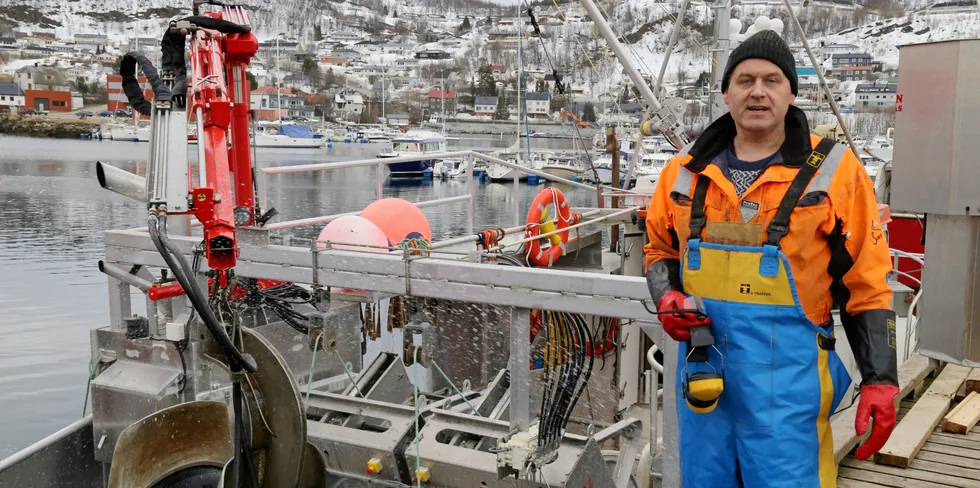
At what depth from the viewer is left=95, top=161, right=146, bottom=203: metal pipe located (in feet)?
11.2

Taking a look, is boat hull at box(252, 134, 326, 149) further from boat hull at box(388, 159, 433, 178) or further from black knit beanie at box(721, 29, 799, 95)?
black knit beanie at box(721, 29, 799, 95)

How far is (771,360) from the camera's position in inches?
95.3

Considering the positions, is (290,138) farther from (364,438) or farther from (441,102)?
(364,438)

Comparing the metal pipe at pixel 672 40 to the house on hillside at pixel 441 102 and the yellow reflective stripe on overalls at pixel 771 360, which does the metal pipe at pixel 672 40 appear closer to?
the yellow reflective stripe on overalls at pixel 771 360

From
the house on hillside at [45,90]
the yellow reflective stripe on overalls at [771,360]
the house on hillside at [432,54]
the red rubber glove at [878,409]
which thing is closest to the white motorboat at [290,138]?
the house on hillside at [45,90]

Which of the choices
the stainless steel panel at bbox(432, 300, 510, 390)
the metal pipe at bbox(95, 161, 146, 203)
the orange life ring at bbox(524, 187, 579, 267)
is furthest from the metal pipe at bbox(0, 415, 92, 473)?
the orange life ring at bbox(524, 187, 579, 267)

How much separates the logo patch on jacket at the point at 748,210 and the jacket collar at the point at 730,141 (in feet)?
0.49

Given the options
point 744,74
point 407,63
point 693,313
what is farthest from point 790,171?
point 407,63

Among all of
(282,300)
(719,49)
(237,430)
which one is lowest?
(237,430)

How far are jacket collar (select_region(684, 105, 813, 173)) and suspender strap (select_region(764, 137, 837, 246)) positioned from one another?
3 centimetres

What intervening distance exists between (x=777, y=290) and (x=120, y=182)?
2488 millimetres

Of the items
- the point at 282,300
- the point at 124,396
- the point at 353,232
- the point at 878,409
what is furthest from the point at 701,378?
the point at 353,232

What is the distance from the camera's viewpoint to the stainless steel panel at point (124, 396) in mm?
3994

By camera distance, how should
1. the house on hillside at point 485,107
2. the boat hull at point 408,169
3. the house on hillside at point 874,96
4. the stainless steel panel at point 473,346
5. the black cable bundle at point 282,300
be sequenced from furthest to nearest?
1. the house on hillside at point 485,107
2. the house on hillside at point 874,96
3. the boat hull at point 408,169
4. the stainless steel panel at point 473,346
5. the black cable bundle at point 282,300
